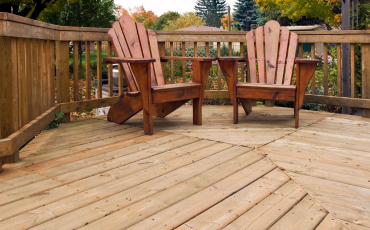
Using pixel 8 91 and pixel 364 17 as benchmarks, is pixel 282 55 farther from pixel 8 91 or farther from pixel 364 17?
pixel 364 17

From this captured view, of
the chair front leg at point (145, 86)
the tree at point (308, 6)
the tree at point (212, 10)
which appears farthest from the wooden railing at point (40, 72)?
the tree at point (212, 10)

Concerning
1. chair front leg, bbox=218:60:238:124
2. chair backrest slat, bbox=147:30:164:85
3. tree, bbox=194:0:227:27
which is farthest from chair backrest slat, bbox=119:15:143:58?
tree, bbox=194:0:227:27

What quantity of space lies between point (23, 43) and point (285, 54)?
96.8 inches

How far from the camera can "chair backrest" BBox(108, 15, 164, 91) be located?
342 cm

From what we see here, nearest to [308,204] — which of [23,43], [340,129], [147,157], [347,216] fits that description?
[347,216]

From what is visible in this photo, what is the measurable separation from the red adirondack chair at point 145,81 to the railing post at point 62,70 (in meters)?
0.47

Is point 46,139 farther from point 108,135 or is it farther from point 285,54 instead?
point 285,54

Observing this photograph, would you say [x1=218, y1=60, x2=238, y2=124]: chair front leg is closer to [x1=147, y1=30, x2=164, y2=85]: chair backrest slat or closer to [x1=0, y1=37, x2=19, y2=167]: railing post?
[x1=147, y1=30, x2=164, y2=85]: chair backrest slat

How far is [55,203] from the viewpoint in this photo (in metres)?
1.73

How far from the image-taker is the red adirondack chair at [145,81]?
3047 millimetres

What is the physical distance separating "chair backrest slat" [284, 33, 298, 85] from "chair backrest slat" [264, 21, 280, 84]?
13 cm

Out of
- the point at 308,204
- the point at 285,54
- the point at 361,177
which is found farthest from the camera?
the point at 285,54

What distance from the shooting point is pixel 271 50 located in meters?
3.85

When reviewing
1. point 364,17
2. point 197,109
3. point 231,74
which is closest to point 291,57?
point 231,74
